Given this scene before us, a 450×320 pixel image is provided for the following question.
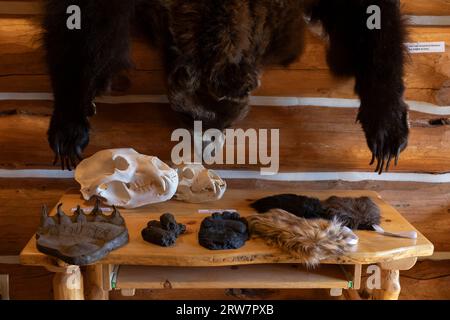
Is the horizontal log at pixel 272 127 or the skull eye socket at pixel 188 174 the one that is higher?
the horizontal log at pixel 272 127

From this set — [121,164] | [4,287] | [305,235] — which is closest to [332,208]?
[305,235]

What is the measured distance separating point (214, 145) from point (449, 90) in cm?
85

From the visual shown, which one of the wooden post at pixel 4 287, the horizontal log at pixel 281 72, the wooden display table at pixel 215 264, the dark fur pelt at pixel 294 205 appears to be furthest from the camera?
the wooden post at pixel 4 287

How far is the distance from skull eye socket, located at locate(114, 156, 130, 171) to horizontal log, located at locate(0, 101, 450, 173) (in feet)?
0.99

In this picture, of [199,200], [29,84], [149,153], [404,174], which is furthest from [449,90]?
[29,84]

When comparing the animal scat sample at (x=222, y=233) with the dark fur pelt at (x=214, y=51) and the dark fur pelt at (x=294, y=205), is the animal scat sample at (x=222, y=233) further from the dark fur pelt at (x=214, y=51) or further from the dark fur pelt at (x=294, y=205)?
the dark fur pelt at (x=214, y=51)

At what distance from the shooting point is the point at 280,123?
160cm

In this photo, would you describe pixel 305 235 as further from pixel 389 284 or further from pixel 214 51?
pixel 214 51

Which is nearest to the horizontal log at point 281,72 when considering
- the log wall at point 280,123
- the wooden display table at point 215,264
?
the log wall at point 280,123

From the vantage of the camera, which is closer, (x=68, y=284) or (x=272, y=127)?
(x=68, y=284)

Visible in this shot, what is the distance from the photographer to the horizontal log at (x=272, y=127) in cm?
157

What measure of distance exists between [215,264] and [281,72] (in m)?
0.77

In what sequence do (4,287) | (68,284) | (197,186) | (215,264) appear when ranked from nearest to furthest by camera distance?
(215,264), (68,284), (197,186), (4,287)

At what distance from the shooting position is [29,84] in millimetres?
1550
